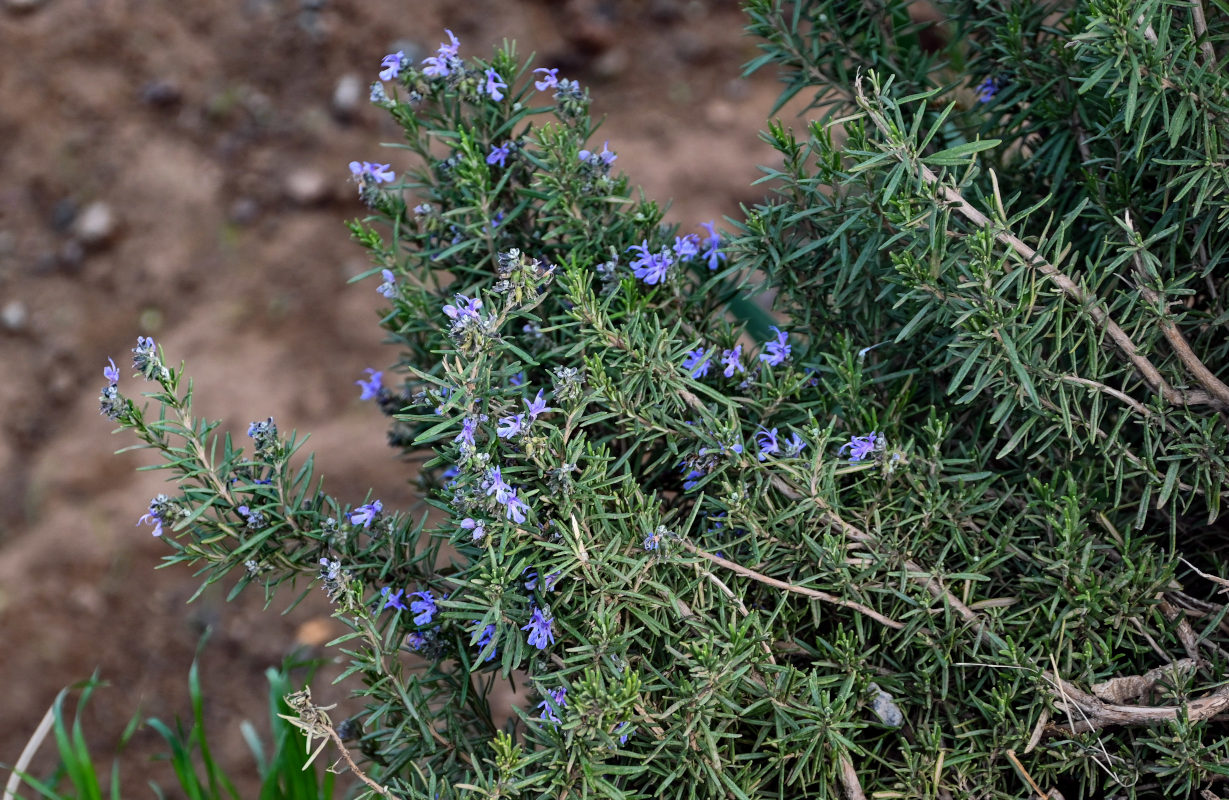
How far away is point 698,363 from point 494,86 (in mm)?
519

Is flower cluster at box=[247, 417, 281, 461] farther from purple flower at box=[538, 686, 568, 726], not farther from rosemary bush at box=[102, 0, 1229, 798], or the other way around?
purple flower at box=[538, 686, 568, 726]

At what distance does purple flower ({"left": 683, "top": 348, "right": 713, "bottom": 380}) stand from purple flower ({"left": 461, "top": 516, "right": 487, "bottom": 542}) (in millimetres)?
317

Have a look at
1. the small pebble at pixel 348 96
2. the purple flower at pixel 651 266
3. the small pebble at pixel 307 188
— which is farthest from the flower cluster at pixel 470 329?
the small pebble at pixel 348 96

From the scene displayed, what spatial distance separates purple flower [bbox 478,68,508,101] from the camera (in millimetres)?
1351

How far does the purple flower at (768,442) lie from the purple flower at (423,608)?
44cm

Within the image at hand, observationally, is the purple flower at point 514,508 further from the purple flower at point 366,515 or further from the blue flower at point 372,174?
the blue flower at point 372,174

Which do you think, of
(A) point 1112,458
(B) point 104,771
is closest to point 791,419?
(A) point 1112,458

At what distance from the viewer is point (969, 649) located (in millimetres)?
1134

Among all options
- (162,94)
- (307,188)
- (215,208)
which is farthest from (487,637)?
(162,94)

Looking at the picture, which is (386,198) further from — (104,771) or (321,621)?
(104,771)

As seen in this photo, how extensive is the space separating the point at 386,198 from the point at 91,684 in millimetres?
1354

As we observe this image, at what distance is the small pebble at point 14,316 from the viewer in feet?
12.8

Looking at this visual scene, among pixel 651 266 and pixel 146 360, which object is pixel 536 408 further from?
pixel 146 360

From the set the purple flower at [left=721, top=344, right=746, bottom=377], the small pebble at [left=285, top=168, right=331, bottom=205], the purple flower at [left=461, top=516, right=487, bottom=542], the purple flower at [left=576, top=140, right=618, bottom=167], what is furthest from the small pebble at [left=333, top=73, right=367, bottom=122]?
the purple flower at [left=461, top=516, right=487, bottom=542]
